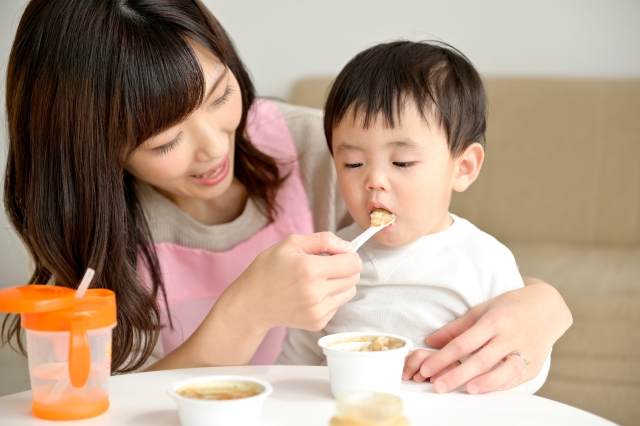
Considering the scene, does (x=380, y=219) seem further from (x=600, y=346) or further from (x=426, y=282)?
(x=600, y=346)

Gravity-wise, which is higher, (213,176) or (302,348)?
(213,176)

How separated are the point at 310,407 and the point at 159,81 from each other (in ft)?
2.13

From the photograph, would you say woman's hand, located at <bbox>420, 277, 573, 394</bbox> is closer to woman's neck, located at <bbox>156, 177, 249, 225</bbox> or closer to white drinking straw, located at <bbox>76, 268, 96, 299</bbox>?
white drinking straw, located at <bbox>76, 268, 96, 299</bbox>

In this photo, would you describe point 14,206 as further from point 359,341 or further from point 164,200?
point 359,341

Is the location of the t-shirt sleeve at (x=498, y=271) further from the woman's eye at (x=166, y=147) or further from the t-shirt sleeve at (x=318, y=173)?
the woman's eye at (x=166, y=147)

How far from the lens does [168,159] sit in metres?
1.27

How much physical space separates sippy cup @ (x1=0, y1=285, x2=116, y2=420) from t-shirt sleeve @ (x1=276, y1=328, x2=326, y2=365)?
61cm

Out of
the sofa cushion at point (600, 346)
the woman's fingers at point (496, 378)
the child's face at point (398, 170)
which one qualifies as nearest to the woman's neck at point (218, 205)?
the child's face at point (398, 170)

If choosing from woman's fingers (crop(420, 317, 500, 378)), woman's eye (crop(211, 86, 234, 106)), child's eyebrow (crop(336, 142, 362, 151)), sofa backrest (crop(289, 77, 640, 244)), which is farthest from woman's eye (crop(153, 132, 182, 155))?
sofa backrest (crop(289, 77, 640, 244))

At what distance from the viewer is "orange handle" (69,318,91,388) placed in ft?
2.70

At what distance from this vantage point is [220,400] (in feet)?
2.60

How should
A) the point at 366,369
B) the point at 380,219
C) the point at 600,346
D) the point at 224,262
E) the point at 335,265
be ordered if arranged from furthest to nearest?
the point at 600,346
the point at 224,262
the point at 380,219
the point at 335,265
the point at 366,369

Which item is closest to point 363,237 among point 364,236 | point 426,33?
point 364,236

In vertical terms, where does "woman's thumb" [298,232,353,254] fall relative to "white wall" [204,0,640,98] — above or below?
below
